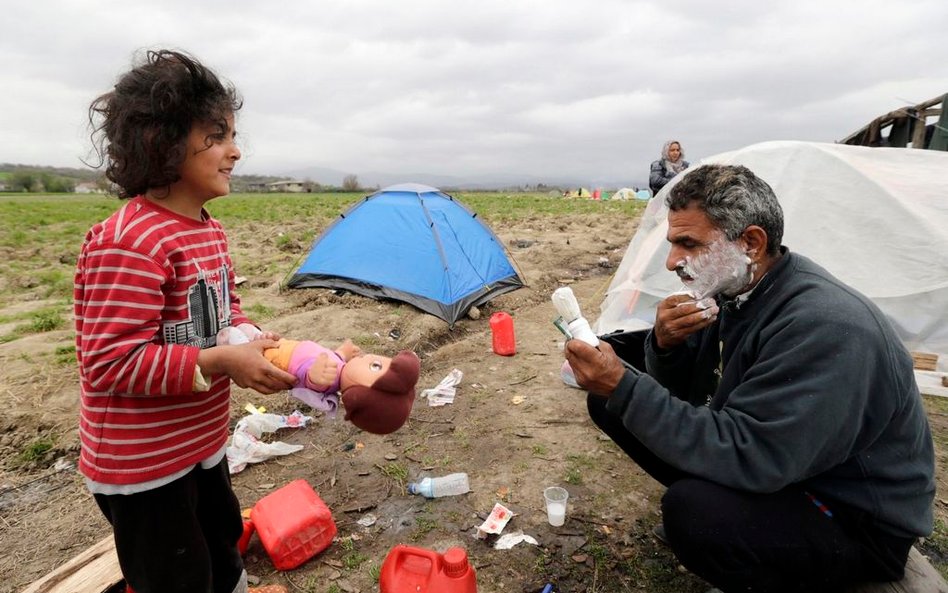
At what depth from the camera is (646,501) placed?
2.95 meters

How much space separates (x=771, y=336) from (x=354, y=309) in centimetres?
522

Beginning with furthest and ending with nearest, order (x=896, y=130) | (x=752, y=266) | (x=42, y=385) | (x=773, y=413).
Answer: (x=896, y=130) → (x=42, y=385) → (x=752, y=266) → (x=773, y=413)

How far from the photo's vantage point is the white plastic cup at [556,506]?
8.95ft

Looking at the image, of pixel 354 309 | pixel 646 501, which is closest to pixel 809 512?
pixel 646 501

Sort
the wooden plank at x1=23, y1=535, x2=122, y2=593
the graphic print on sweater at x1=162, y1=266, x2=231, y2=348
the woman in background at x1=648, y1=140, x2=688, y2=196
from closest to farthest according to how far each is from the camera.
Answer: the graphic print on sweater at x1=162, y1=266, x2=231, y2=348 → the wooden plank at x1=23, y1=535, x2=122, y2=593 → the woman in background at x1=648, y1=140, x2=688, y2=196

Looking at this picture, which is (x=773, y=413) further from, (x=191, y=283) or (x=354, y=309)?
(x=354, y=309)

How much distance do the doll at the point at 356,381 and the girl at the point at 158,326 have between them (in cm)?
9

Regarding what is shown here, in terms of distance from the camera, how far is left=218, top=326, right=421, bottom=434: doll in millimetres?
1676

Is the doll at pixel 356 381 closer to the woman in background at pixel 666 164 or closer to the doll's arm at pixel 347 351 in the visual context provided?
the doll's arm at pixel 347 351

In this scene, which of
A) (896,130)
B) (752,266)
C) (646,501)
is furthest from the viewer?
(896,130)

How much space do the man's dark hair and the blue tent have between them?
4.43 meters

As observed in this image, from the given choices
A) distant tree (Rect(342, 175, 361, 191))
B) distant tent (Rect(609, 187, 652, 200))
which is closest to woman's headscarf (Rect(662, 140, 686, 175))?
distant tent (Rect(609, 187, 652, 200))

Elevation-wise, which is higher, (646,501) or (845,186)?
(845,186)

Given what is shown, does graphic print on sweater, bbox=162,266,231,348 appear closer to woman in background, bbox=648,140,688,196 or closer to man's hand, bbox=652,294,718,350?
man's hand, bbox=652,294,718,350
